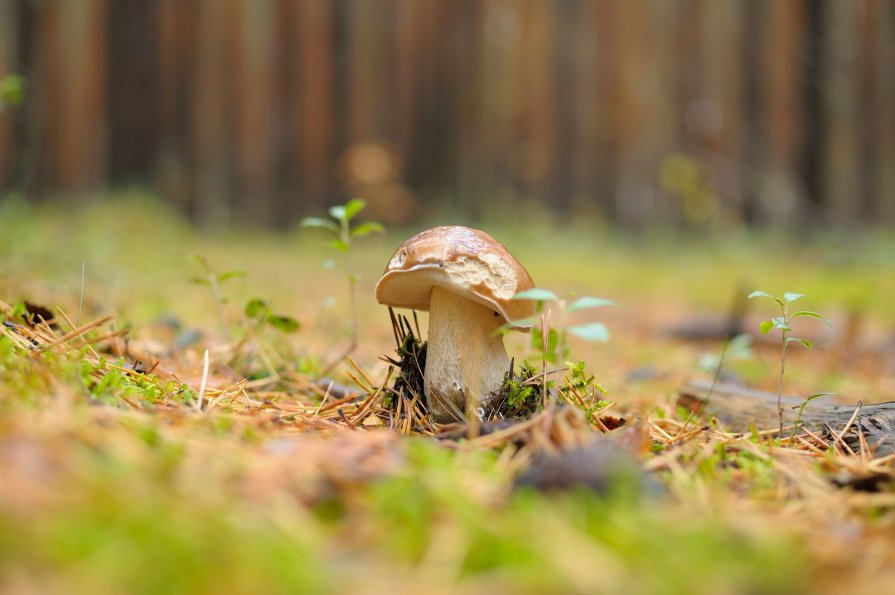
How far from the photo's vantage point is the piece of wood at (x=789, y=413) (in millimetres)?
1528

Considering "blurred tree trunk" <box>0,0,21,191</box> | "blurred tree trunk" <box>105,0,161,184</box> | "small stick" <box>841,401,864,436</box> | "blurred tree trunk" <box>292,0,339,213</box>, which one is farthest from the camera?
"blurred tree trunk" <box>292,0,339,213</box>

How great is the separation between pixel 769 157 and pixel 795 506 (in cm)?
693

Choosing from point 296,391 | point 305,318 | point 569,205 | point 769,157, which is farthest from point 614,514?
point 769,157

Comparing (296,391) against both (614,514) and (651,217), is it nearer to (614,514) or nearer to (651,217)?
(614,514)

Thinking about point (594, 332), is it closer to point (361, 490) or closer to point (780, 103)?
point (361, 490)

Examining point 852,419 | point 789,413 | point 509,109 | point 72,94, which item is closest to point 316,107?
point 509,109

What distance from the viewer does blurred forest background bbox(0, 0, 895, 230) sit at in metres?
6.96

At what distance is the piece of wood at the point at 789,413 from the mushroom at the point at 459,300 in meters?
0.65

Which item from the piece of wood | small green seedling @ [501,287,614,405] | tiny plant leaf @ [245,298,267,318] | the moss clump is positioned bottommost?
the piece of wood

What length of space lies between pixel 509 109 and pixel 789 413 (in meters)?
5.92

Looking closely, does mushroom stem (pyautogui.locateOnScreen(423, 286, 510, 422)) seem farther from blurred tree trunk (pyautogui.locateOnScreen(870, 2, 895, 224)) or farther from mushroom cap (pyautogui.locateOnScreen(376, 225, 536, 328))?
blurred tree trunk (pyautogui.locateOnScreen(870, 2, 895, 224))

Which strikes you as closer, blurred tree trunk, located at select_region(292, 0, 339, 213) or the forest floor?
the forest floor

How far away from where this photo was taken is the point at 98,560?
27.1 inches

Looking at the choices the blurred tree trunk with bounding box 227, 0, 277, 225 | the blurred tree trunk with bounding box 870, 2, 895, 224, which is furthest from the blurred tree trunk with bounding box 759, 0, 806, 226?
the blurred tree trunk with bounding box 227, 0, 277, 225
